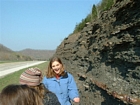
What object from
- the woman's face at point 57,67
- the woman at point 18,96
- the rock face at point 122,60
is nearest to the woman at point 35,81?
the woman at point 18,96

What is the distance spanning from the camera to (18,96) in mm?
2393

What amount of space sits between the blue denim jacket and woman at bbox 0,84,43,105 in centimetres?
239

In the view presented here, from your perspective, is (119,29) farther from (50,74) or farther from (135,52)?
(50,74)

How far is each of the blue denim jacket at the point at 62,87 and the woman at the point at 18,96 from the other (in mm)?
2392

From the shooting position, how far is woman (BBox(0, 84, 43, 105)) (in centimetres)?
237

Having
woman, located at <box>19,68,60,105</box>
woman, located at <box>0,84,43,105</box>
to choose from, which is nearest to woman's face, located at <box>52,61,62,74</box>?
woman, located at <box>19,68,60,105</box>

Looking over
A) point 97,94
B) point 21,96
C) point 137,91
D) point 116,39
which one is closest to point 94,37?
point 97,94

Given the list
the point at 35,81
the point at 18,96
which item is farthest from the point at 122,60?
the point at 18,96

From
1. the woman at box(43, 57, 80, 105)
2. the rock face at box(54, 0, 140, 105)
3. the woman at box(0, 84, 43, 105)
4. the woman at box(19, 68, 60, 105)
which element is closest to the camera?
the woman at box(0, 84, 43, 105)

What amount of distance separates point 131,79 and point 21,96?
2618 mm

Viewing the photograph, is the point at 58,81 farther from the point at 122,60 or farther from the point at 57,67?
the point at 122,60

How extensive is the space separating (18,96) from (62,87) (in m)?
2.60

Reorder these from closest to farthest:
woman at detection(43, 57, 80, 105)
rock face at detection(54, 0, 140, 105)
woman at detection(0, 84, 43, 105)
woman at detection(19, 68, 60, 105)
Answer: woman at detection(0, 84, 43, 105), woman at detection(19, 68, 60, 105), rock face at detection(54, 0, 140, 105), woman at detection(43, 57, 80, 105)

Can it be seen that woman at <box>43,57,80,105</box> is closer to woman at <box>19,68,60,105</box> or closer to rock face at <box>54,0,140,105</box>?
rock face at <box>54,0,140,105</box>
